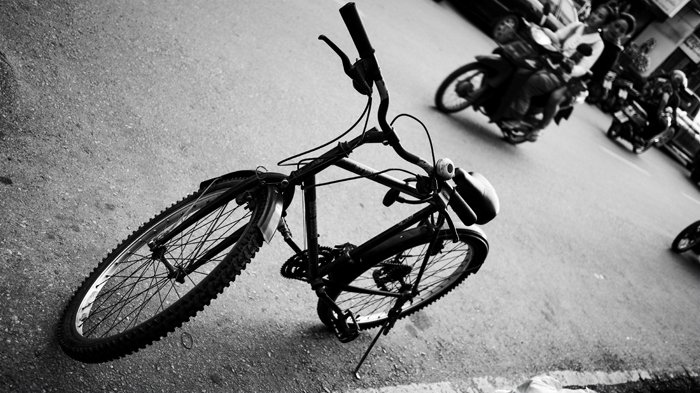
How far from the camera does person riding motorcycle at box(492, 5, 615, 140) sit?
5961mm

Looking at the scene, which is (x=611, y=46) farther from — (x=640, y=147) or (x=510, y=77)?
(x=640, y=147)

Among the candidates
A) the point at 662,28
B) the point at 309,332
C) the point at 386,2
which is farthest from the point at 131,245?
the point at 662,28

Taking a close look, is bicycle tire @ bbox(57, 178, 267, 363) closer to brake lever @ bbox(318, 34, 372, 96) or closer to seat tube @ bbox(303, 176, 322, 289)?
seat tube @ bbox(303, 176, 322, 289)

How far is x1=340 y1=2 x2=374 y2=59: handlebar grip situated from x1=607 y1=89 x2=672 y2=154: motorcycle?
1106 cm

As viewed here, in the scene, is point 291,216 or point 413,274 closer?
point 413,274

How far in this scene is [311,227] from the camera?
223 centimetres

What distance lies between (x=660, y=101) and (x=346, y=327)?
1046 centimetres

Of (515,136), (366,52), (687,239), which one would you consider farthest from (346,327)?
(687,239)

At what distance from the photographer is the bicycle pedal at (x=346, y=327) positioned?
8.45 feet

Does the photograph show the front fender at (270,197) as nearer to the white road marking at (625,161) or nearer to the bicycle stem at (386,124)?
the bicycle stem at (386,124)

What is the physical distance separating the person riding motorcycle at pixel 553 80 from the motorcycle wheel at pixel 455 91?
1.59 feet

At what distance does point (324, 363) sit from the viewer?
2748 mm

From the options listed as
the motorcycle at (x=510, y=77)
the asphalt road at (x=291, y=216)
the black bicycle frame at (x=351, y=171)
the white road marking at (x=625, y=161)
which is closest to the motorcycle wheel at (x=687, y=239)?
the asphalt road at (x=291, y=216)

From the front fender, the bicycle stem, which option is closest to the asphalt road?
the front fender
